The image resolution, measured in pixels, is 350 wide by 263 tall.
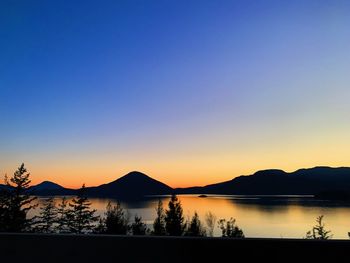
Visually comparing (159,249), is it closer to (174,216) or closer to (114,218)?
(114,218)

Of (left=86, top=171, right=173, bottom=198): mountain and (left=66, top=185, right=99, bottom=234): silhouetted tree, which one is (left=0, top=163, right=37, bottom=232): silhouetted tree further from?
(left=86, top=171, right=173, bottom=198): mountain

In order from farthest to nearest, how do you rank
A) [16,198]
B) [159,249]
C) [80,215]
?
[80,215], [16,198], [159,249]

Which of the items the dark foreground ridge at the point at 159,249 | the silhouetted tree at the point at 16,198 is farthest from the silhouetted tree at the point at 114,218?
the dark foreground ridge at the point at 159,249

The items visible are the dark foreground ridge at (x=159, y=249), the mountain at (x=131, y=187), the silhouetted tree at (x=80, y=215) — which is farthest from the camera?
the mountain at (x=131, y=187)

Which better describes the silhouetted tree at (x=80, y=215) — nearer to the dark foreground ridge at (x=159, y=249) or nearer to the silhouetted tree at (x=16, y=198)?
the silhouetted tree at (x=16, y=198)

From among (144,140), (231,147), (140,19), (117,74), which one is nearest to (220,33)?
(140,19)

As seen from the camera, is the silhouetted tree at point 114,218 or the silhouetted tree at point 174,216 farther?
the silhouetted tree at point 174,216

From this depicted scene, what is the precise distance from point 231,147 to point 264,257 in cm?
1968

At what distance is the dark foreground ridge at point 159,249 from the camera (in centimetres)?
103

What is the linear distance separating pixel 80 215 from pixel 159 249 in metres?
33.0

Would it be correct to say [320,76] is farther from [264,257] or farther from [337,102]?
[264,257]

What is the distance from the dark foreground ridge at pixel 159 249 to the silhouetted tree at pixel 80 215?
29.7 metres

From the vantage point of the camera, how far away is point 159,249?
3.63 feet

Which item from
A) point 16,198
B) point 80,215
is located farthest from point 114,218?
point 16,198
